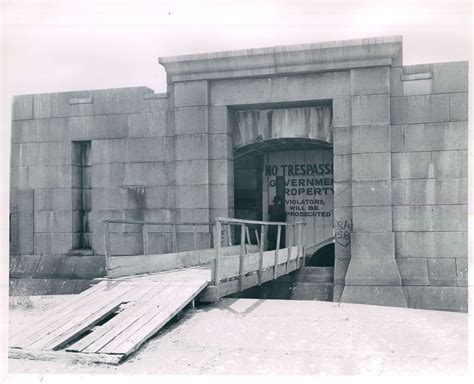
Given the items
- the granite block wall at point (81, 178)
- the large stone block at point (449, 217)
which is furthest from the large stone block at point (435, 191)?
the granite block wall at point (81, 178)

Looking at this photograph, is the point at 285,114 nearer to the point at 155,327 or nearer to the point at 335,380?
the point at 155,327

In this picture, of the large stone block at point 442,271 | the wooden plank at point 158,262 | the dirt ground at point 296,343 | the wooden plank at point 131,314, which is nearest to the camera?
the dirt ground at point 296,343

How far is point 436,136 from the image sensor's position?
1112 centimetres

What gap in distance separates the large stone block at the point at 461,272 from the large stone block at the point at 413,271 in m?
0.59

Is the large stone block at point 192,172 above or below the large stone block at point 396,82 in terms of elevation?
below

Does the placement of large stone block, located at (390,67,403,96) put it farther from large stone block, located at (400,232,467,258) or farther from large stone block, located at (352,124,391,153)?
large stone block, located at (400,232,467,258)

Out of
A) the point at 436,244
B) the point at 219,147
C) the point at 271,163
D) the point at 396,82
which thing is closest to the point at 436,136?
the point at 396,82

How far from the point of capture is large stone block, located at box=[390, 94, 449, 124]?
36.4 feet

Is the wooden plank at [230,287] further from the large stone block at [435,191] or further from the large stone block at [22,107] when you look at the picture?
the large stone block at [22,107]

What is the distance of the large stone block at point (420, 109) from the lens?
1111 cm

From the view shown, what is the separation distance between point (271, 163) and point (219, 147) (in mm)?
2797

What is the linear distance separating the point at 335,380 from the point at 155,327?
95.4 inches

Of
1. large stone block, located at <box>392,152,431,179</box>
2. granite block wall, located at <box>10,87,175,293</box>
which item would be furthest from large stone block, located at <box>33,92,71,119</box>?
large stone block, located at <box>392,152,431,179</box>

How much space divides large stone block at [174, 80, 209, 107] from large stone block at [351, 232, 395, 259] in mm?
4335
